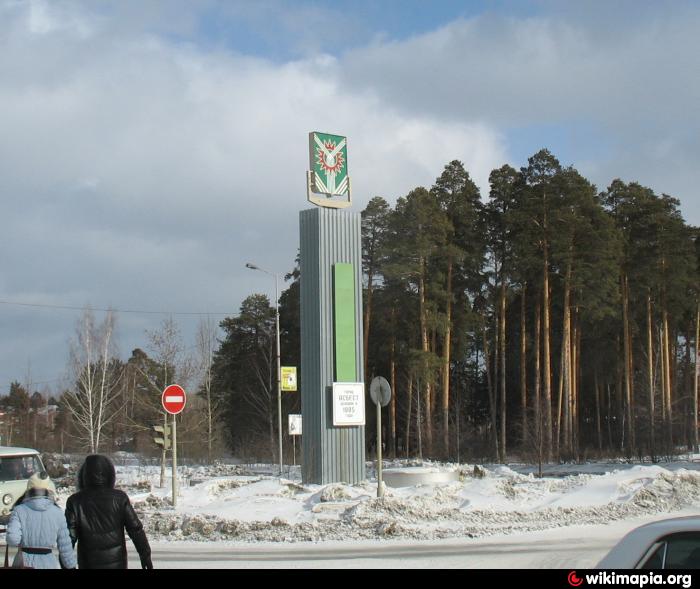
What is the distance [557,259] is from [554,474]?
18354mm

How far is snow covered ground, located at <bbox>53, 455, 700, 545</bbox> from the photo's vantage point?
57.4 ft

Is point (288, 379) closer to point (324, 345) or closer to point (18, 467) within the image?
point (324, 345)

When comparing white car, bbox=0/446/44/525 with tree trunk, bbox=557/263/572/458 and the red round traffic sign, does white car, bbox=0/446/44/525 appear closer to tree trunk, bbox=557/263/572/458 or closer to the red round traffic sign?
the red round traffic sign

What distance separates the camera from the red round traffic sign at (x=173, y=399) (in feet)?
69.8

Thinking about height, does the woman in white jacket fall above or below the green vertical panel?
below

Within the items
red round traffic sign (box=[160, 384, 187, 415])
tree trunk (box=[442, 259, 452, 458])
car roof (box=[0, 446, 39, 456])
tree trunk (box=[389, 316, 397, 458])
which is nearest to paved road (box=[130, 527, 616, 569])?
car roof (box=[0, 446, 39, 456])

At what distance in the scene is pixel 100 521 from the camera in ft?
23.0

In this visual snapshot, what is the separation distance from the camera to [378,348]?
57188 millimetres

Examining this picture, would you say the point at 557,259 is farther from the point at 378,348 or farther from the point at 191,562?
the point at 191,562

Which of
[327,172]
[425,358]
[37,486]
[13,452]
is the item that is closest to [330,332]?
[327,172]

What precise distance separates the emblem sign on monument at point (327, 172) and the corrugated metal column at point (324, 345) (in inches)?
20.2

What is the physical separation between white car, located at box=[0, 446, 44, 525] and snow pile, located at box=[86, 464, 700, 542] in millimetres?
2947

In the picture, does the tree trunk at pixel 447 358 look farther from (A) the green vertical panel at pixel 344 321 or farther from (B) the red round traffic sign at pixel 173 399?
(B) the red round traffic sign at pixel 173 399
